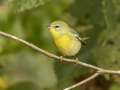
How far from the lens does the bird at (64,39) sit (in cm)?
250

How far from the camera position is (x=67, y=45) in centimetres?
254

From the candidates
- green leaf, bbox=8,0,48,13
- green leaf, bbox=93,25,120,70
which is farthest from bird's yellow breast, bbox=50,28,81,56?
green leaf, bbox=8,0,48,13

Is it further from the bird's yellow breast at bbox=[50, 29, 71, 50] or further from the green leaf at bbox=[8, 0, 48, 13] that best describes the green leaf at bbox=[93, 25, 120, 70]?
the green leaf at bbox=[8, 0, 48, 13]

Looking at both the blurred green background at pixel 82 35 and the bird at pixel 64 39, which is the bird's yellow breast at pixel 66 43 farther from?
the blurred green background at pixel 82 35

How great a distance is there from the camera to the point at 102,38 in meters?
2.88

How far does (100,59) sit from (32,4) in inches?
28.3

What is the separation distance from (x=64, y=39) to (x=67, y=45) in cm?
6

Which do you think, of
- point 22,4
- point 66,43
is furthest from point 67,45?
point 22,4

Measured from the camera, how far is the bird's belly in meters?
2.49

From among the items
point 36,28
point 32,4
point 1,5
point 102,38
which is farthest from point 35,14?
point 32,4

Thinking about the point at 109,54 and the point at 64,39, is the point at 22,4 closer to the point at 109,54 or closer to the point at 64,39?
the point at 64,39

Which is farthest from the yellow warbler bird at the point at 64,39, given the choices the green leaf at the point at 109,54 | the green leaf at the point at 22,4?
the green leaf at the point at 22,4

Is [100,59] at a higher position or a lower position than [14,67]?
higher

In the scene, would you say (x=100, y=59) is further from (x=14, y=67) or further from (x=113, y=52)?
(x=14, y=67)
